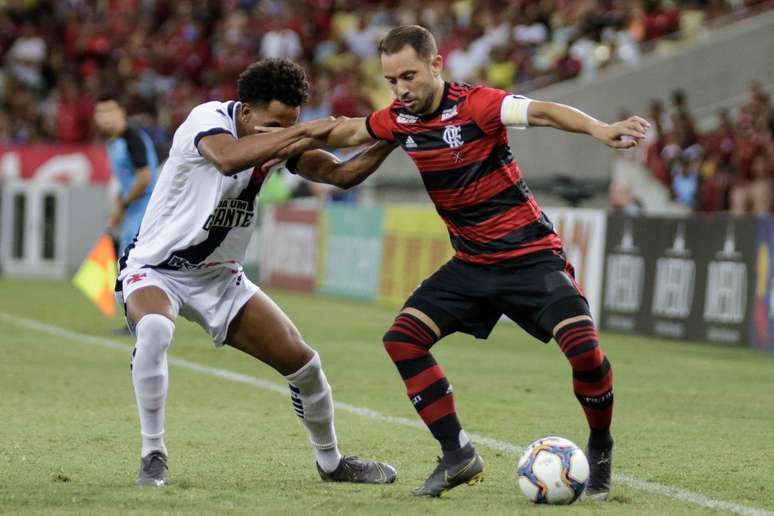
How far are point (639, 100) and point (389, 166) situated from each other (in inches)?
185

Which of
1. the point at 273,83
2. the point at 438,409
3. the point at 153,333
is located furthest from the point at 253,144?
the point at 438,409

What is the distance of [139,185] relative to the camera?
13.7 m

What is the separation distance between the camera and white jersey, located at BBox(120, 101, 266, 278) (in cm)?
684

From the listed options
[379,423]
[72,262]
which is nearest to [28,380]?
[379,423]

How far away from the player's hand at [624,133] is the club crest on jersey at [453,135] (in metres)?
0.74

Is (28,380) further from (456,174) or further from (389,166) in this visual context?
(389,166)

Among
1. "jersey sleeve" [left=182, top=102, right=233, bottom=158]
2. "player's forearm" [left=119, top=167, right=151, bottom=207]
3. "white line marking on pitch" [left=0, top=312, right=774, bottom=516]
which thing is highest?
"jersey sleeve" [left=182, top=102, right=233, bottom=158]

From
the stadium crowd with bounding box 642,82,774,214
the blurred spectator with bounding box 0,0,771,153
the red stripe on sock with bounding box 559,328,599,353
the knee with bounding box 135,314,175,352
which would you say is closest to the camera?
the red stripe on sock with bounding box 559,328,599,353

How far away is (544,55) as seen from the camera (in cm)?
2322

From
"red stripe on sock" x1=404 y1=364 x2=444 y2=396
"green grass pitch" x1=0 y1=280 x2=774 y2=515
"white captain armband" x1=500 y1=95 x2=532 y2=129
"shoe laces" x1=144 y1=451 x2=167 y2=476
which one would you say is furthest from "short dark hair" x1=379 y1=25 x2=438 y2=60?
"shoe laces" x1=144 y1=451 x2=167 y2=476

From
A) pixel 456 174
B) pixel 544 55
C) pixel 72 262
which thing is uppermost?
pixel 544 55

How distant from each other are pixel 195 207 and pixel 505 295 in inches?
59.6

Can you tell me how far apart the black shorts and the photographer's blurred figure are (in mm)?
7601

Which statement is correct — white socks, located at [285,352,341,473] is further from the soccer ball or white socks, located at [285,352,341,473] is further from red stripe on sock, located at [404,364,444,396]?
the soccer ball
